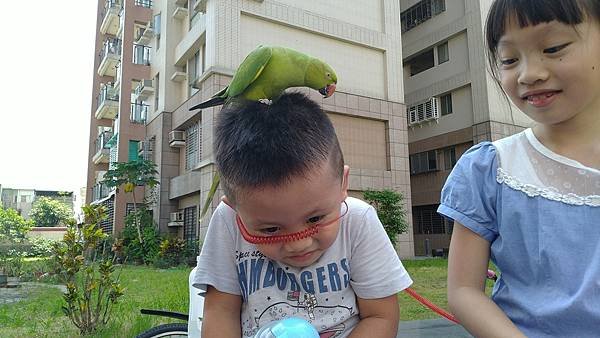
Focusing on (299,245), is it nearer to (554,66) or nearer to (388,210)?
(554,66)

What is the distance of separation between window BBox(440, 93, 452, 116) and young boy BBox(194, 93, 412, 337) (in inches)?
A: 581

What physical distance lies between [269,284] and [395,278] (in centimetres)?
32

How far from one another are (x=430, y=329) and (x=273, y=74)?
3.47 meters

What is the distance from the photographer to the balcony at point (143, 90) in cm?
1486

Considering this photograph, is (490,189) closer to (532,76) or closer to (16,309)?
(532,76)

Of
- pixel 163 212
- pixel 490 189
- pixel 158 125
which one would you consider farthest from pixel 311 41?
pixel 490 189

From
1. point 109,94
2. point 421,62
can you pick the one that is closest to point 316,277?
point 421,62

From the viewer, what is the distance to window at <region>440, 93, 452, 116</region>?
15.0 m

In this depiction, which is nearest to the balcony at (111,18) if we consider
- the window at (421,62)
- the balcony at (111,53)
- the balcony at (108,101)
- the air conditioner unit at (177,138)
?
the balcony at (111,53)

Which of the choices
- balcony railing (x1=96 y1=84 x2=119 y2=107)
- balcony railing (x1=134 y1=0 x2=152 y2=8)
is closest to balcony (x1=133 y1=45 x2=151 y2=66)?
balcony railing (x1=134 y1=0 x2=152 y2=8)

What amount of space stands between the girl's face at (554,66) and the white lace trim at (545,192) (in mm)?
156

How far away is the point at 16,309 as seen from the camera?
5434mm

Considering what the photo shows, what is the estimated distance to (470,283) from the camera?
1.09 metres

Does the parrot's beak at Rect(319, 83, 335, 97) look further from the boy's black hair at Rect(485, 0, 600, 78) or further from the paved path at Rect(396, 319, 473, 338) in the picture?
the paved path at Rect(396, 319, 473, 338)
